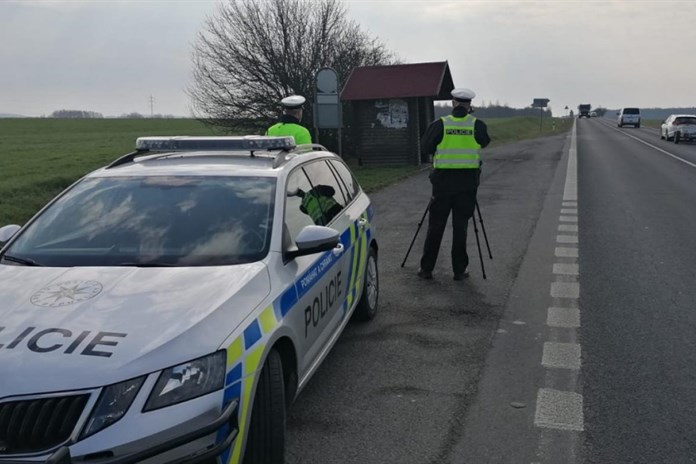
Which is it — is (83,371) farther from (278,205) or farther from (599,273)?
(599,273)

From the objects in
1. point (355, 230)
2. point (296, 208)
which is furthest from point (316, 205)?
point (355, 230)

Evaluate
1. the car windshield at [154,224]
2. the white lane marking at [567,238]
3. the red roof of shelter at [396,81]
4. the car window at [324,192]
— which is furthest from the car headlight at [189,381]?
the red roof of shelter at [396,81]

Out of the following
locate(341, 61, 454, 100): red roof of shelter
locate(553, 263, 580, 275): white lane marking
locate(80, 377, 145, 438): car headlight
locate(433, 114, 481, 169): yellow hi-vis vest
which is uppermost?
locate(341, 61, 454, 100): red roof of shelter

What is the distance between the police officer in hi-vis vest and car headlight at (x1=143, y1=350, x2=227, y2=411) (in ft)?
16.0

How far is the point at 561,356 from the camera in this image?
16.8 feet

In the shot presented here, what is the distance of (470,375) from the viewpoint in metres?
4.79

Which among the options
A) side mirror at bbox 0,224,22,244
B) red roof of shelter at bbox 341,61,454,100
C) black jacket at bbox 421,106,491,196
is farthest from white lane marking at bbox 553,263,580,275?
red roof of shelter at bbox 341,61,454,100

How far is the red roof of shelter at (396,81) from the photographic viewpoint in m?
23.7

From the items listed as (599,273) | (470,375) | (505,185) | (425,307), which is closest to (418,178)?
(505,185)

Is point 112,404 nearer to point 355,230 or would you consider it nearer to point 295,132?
point 355,230

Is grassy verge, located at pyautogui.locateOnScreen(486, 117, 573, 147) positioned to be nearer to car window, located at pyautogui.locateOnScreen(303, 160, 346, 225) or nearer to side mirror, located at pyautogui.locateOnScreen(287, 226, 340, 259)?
car window, located at pyautogui.locateOnScreen(303, 160, 346, 225)

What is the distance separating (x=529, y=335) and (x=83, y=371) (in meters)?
3.89

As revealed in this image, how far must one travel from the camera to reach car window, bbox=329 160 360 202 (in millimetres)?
5844

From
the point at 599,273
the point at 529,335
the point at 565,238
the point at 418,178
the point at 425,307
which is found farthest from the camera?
the point at 418,178
